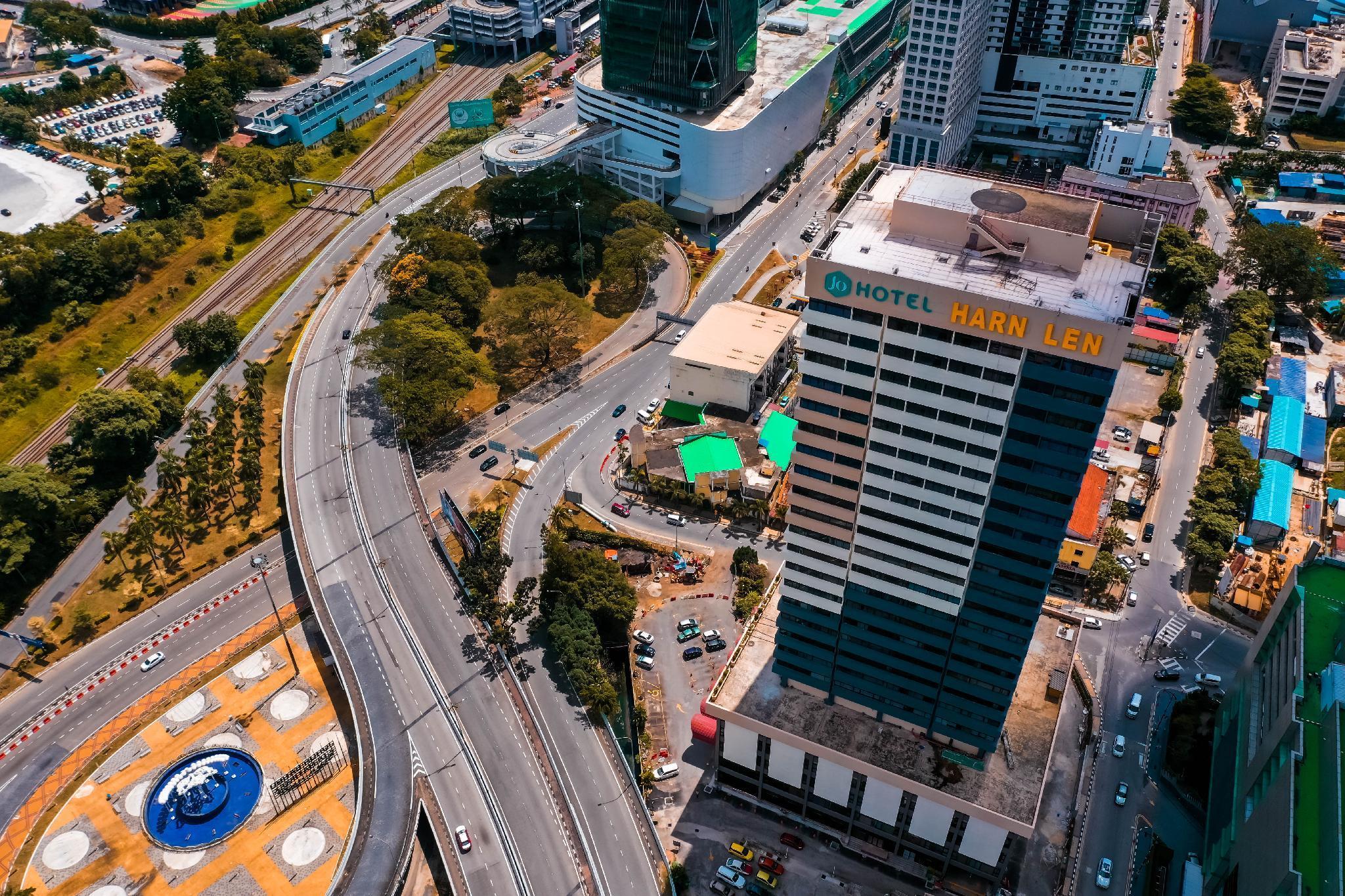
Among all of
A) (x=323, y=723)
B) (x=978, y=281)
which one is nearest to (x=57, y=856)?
(x=323, y=723)

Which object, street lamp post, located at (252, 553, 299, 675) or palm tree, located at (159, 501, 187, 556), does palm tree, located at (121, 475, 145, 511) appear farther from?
street lamp post, located at (252, 553, 299, 675)

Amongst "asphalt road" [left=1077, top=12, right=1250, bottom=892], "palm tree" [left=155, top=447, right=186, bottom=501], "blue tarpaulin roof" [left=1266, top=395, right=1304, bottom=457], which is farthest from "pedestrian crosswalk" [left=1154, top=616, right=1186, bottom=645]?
"palm tree" [left=155, top=447, right=186, bottom=501]

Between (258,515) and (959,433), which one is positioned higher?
(959,433)

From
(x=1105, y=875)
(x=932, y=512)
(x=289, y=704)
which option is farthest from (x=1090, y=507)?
(x=289, y=704)

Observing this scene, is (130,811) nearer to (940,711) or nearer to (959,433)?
(940,711)

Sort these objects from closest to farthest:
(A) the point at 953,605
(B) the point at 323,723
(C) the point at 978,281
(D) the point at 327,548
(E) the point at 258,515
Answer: (C) the point at 978,281, (A) the point at 953,605, (B) the point at 323,723, (D) the point at 327,548, (E) the point at 258,515

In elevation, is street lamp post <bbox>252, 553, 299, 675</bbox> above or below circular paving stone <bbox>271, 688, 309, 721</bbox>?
above
